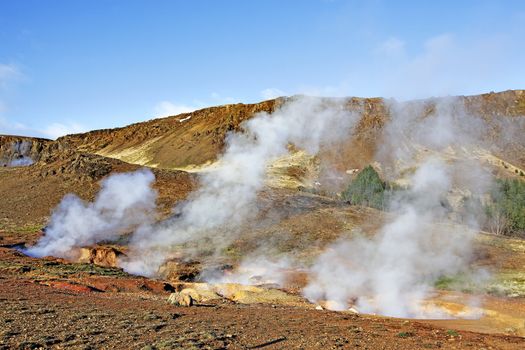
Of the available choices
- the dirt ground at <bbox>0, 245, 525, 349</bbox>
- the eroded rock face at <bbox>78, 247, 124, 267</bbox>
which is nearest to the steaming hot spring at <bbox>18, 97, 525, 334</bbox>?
the eroded rock face at <bbox>78, 247, 124, 267</bbox>

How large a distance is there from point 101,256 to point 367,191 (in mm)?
40072

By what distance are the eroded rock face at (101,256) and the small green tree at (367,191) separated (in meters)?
34.5

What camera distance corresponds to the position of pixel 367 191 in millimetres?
62281

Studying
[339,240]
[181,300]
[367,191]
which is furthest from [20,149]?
[181,300]

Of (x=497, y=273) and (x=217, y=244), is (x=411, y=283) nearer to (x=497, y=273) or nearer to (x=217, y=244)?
(x=497, y=273)

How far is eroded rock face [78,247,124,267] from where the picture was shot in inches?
1169

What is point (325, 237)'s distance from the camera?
34.4 meters

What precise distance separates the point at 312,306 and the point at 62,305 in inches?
381

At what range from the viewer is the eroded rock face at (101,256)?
29703mm

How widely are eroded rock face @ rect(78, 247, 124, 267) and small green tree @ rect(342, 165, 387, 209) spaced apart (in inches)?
1358

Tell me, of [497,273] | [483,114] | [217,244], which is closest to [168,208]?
[217,244]

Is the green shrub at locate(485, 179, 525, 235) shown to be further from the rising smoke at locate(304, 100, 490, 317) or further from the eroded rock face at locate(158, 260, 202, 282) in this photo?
the eroded rock face at locate(158, 260, 202, 282)

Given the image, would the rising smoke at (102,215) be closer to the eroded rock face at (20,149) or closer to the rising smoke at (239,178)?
the rising smoke at (239,178)

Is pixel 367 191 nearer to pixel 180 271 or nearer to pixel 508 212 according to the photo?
pixel 508 212
